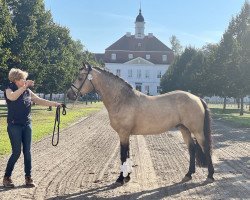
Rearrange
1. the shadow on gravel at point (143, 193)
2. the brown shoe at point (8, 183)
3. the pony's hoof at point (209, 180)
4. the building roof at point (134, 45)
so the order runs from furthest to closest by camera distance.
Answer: the building roof at point (134, 45), the pony's hoof at point (209, 180), the brown shoe at point (8, 183), the shadow on gravel at point (143, 193)

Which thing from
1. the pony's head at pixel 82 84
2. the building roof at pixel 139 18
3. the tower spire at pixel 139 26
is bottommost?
the pony's head at pixel 82 84

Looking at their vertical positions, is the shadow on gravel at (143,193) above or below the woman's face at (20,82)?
below

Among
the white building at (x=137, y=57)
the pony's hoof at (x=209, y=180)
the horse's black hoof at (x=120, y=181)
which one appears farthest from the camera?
the white building at (x=137, y=57)

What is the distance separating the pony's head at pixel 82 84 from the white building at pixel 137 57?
116m

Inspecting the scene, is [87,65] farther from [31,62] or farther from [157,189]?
[31,62]

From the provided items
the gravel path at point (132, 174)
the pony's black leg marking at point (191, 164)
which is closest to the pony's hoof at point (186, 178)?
the pony's black leg marking at point (191, 164)

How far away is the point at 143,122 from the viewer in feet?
31.2

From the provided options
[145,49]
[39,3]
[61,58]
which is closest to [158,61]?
[145,49]

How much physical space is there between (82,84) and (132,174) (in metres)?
2.61

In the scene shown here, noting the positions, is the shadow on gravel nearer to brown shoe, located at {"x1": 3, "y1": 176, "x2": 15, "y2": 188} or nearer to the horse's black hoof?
the horse's black hoof

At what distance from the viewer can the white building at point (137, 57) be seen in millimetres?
125938

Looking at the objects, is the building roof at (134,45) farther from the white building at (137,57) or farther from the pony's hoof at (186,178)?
the pony's hoof at (186,178)

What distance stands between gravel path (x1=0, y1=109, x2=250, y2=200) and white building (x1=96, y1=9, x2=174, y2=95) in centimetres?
11047

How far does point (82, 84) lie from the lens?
9547 millimetres
